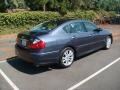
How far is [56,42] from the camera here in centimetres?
712

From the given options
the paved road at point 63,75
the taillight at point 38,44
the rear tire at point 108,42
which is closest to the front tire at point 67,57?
the paved road at point 63,75

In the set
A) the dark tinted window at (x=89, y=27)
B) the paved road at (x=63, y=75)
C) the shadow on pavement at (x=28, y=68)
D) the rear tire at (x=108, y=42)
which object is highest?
the dark tinted window at (x=89, y=27)

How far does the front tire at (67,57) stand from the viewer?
7362 millimetres

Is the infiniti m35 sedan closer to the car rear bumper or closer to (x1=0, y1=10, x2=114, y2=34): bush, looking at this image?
the car rear bumper

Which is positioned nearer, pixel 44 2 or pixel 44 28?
pixel 44 28

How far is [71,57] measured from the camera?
7.68 m

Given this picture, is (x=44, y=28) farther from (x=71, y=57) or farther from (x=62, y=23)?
(x=71, y=57)

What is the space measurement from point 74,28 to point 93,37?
1.06m

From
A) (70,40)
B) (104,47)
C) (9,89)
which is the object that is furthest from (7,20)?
(9,89)

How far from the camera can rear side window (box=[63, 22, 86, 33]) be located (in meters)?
7.72

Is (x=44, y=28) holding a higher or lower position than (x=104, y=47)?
higher

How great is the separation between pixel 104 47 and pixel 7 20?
354 inches

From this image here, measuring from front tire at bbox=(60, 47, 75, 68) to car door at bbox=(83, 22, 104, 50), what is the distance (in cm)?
102

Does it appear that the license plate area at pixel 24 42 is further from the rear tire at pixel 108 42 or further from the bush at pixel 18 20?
the bush at pixel 18 20
